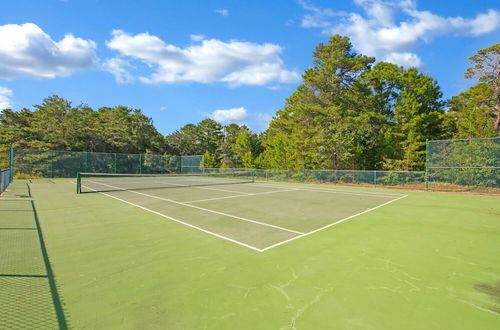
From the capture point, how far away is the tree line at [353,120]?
73.3ft

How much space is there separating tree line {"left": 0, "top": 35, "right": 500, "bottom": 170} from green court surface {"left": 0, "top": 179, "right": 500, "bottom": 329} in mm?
17806

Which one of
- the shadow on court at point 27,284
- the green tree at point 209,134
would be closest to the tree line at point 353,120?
the green tree at point 209,134

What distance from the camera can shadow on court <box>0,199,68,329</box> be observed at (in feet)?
9.08

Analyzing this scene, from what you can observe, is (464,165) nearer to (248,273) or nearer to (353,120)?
(353,120)

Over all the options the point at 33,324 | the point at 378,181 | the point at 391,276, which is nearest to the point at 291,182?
the point at 378,181

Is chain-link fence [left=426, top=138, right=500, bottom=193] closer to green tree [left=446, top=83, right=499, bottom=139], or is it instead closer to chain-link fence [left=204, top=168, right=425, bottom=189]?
chain-link fence [left=204, top=168, right=425, bottom=189]

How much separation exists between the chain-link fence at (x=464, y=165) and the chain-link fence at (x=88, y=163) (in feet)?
91.1

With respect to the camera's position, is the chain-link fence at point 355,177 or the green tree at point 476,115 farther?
the green tree at point 476,115

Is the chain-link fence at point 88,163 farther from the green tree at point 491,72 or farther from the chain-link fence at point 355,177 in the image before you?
the green tree at point 491,72

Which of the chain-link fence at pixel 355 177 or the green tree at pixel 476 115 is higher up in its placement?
the green tree at pixel 476 115

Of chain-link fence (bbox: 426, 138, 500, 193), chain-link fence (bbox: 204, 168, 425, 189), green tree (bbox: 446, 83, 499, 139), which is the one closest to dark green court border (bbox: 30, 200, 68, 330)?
chain-link fence (bbox: 426, 138, 500, 193)

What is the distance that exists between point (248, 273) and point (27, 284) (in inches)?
122

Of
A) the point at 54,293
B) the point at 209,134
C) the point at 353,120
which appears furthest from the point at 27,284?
the point at 209,134

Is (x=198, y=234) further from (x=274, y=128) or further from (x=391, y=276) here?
(x=274, y=128)
